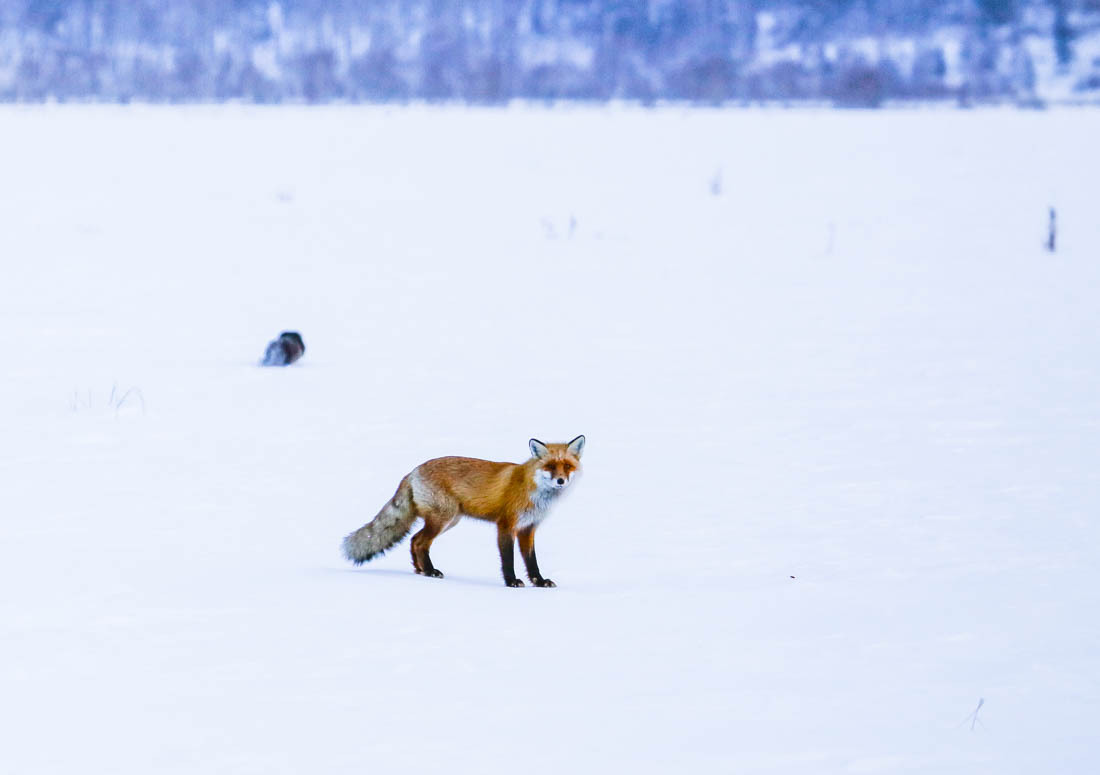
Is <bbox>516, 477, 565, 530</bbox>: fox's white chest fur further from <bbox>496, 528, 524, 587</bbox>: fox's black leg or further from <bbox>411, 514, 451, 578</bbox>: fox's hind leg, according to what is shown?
<bbox>411, 514, 451, 578</bbox>: fox's hind leg

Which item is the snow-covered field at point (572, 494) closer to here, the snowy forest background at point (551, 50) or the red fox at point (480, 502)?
the red fox at point (480, 502)

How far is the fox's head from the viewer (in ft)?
18.3

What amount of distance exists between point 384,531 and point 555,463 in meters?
0.89

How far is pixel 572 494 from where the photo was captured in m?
7.49

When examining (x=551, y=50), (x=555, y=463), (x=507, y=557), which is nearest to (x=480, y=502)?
(x=507, y=557)

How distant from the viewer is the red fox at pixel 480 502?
18.8 feet

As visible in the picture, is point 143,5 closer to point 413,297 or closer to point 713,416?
point 413,297

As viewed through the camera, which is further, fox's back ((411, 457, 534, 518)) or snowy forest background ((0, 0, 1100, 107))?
snowy forest background ((0, 0, 1100, 107))

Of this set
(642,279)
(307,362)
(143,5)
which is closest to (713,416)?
(307,362)

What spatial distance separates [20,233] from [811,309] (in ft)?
37.9

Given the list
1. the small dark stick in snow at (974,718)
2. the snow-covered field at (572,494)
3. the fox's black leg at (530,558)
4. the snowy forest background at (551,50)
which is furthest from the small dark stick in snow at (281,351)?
the snowy forest background at (551,50)

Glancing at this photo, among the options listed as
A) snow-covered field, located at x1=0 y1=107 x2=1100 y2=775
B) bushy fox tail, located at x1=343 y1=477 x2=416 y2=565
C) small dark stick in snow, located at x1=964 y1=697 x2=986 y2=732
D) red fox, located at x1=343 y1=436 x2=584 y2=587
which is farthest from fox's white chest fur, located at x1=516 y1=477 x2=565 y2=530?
small dark stick in snow, located at x1=964 y1=697 x2=986 y2=732

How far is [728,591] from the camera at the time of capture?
5.77 m

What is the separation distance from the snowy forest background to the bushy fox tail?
126 ft
